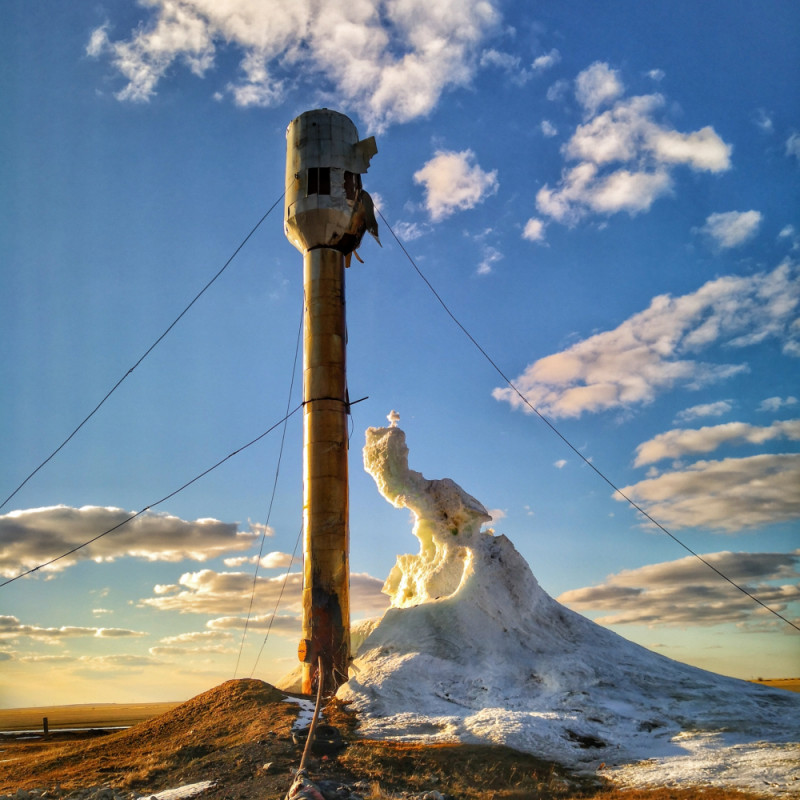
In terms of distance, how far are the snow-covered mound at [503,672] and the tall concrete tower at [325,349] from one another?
1.27 meters

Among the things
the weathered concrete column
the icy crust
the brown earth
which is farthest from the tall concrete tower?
the brown earth

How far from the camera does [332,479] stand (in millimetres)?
20375

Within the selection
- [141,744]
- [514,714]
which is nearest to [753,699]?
[514,714]

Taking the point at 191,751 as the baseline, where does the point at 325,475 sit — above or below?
above

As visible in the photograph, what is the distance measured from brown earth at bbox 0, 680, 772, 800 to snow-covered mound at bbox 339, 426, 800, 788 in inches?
36.7

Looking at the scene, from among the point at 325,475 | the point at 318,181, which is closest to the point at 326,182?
the point at 318,181

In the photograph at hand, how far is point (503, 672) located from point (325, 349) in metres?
10.1

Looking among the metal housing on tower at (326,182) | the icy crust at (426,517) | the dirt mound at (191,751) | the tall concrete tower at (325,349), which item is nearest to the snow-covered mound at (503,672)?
the icy crust at (426,517)

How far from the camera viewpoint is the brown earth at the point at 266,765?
12.5m

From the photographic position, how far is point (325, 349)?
21547 mm

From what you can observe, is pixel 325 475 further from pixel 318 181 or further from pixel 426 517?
pixel 318 181

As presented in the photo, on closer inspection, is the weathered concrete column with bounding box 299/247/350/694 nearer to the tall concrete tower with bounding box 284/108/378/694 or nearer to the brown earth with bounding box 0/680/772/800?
the tall concrete tower with bounding box 284/108/378/694

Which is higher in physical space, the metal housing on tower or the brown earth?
the metal housing on tower

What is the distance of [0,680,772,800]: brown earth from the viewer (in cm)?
1247
